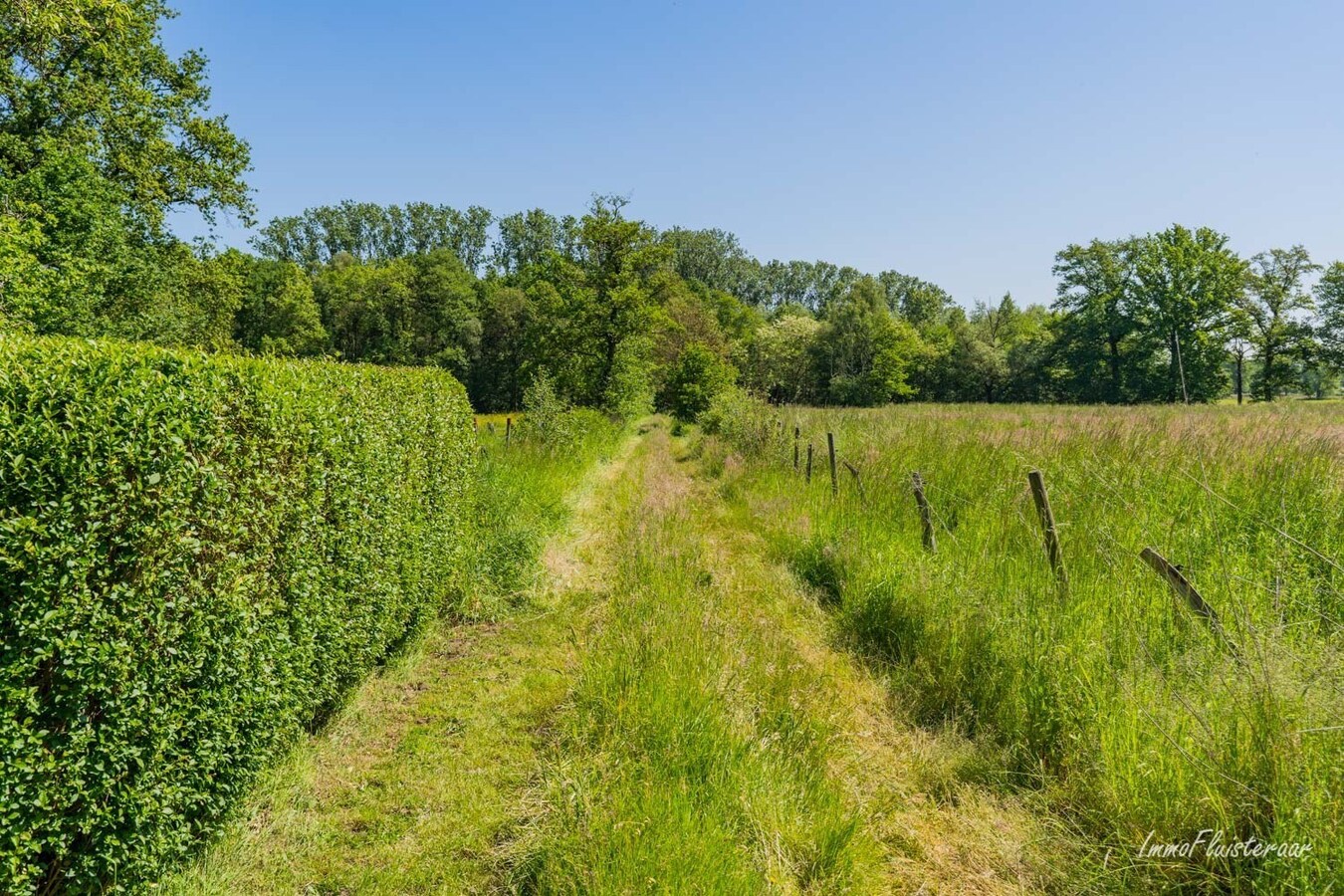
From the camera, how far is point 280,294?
52312 mm

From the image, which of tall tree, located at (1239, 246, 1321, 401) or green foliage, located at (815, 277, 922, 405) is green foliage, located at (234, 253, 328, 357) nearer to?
green foliage, located at (815, 277, 922, 405)

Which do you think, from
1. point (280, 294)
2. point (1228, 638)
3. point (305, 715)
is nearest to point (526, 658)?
point (305, 715)

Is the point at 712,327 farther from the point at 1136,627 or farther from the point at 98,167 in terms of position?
the point at 1136,627

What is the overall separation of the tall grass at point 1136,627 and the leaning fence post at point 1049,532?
0.12 meters

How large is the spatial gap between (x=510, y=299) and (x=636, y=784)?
201ft

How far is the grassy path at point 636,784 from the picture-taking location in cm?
282

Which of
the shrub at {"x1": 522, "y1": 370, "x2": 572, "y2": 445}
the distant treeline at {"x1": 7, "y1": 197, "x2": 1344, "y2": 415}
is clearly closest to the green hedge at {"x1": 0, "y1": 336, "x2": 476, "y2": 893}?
the shrub at {"x1": 522, "y1": 370, "x2": 572, "y2": 445}

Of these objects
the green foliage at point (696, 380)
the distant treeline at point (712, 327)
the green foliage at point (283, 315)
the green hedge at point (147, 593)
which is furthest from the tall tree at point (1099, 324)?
the green foliage at point (283, 315)

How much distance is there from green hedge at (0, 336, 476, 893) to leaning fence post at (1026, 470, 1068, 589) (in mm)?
5857

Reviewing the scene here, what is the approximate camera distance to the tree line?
1620cm

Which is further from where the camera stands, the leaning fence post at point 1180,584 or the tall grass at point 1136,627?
the leaning fence post at point 1180,584

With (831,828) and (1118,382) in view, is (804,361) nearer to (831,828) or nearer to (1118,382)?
(1118,382)

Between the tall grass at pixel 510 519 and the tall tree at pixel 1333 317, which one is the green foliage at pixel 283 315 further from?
the tall tree at pixel 1333 317

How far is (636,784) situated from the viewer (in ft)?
10.2
